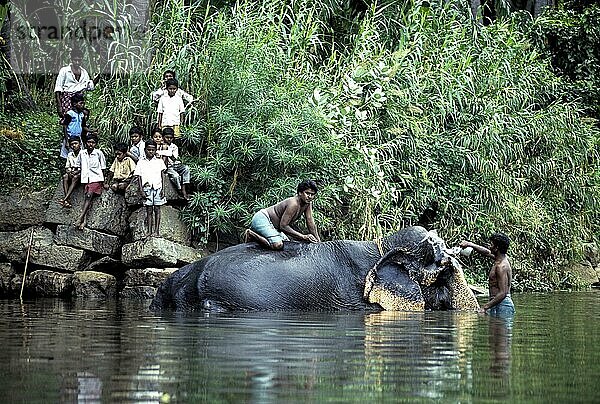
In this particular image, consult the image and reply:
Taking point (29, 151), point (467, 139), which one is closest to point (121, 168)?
point (29, 151)

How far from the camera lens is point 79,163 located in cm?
1594

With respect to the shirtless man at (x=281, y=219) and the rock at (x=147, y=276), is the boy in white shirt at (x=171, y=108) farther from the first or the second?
the shirtless man at (x=281, y=219)

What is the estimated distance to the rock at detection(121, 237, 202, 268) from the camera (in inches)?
587

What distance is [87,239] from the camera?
1572 centimetres

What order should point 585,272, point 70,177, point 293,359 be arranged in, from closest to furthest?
point 293,359 < point 70,177 < point 585,272

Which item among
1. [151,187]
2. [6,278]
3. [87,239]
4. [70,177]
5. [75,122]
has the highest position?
[75,122]

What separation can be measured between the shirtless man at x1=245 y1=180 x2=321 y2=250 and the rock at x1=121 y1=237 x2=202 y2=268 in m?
2.60

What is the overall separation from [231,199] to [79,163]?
7.77 feet

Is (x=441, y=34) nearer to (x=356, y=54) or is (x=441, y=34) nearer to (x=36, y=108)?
(x=356, y=54)

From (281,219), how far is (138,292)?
10.9ft

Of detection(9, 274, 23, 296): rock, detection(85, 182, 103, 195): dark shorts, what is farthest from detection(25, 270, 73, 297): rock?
detection(85, 182, 103, 195): dark shorts

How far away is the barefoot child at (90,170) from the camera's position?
15.9 metres

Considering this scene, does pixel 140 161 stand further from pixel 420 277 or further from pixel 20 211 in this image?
pixel 420 277

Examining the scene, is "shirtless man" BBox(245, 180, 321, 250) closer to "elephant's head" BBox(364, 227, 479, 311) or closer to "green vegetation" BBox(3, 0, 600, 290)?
"elephant's head" BBox(364, 227, 479, 311)
